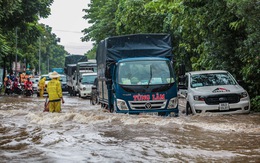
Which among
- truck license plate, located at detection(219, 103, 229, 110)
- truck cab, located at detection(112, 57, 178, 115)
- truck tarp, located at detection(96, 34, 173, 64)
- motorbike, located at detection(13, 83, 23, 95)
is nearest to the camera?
truck cab, located at detection(112, 57, 178, 115)

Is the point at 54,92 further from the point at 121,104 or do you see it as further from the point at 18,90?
the point at 18,90

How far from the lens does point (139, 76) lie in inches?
529

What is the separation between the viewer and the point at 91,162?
7078mm

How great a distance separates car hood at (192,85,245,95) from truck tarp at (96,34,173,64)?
194cm

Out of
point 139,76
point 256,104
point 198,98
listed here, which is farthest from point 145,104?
point 256,104

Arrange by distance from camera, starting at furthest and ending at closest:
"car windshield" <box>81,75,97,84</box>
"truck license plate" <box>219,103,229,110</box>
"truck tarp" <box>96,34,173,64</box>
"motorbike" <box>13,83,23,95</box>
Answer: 1. "motorbike" <box>13,83,23,95</box>
2. "car windshield" <box>81,75,97,84</box>
3. "truck tarp" <box>96,34,173,64</box>
4. "truck license plate" <box>219,103,229,110</box>

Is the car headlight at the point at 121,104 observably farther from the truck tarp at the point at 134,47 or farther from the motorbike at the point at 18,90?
the motorbike at the point at 18,90

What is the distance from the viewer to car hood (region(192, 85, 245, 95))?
13.6 meters

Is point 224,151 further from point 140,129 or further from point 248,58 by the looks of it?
point 248,58

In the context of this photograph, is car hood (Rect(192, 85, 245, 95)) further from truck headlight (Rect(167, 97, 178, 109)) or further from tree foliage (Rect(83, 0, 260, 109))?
tree foliage (Rect(83, 0, 260, 109))

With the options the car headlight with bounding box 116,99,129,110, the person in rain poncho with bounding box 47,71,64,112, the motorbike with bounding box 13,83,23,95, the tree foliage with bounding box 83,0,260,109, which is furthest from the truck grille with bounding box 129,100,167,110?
the motorbike with bounding box 13,83,23,95

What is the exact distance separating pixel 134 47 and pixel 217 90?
3.16 metres

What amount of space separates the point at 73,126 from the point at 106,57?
3.99m

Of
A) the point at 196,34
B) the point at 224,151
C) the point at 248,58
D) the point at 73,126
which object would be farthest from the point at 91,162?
the point at 196,34
